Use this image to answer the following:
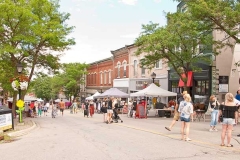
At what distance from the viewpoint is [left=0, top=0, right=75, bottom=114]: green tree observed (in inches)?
848

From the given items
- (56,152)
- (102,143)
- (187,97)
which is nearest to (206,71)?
(187,97)

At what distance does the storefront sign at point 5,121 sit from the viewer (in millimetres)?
14252

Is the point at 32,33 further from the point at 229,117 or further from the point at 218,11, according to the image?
the point at 229,117

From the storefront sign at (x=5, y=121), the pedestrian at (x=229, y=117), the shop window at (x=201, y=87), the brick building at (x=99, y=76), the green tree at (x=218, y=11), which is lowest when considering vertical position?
the storefront sign at (x=5, y=121)

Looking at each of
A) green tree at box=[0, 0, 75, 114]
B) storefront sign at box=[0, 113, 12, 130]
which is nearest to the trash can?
storefront sign at box=[0, 113, 12, 130]

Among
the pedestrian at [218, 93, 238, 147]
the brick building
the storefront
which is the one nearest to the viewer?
the pedestrian at [218, 93, 238, 147]

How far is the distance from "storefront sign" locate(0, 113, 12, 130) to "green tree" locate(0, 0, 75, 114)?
7.68 m

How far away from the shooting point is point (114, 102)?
18.4m

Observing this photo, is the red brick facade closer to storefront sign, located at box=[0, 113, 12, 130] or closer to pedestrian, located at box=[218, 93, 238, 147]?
storefront sign, located at box=[0, 113, 12, 130]

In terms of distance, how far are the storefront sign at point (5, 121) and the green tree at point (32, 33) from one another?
7.68 m

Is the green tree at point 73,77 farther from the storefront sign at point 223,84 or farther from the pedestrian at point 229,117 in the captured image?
the pedestrian at point 229,117

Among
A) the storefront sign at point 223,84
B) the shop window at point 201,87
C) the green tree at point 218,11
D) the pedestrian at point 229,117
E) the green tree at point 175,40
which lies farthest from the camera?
the shop window at point 201,87

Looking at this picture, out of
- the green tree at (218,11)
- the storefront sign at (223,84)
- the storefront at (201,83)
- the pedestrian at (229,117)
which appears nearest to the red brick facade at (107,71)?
the storefront at (201,83)

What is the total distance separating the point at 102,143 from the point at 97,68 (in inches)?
1733
